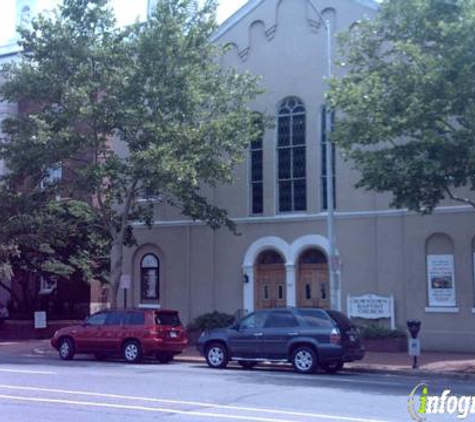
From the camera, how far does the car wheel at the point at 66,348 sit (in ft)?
80.2

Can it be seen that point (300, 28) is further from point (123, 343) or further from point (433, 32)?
point (123, 343)

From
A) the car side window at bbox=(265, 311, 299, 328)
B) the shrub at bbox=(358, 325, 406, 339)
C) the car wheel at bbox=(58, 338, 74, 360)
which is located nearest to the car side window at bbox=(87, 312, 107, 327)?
the car wheel at bbox=(58, 338, 74, 360)

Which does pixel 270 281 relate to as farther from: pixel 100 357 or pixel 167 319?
pixel 100 357

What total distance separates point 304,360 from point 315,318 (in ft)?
3.49

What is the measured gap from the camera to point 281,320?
20.7 meters

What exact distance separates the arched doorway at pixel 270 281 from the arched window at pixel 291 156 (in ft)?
6.08

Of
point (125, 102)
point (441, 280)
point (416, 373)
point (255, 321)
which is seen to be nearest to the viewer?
point (416, 373)

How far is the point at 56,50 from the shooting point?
25844 millimetres

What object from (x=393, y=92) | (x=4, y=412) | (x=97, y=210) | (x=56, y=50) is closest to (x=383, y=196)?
(x=393, y=92)

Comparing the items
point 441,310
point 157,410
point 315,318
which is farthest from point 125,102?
point 157,410

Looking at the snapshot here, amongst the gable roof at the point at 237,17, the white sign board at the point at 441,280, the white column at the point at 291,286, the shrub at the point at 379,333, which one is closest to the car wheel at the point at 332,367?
the shrub at the point at 379,333

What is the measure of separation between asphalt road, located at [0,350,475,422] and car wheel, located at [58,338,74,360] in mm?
2858

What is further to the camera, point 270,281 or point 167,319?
point 270,281

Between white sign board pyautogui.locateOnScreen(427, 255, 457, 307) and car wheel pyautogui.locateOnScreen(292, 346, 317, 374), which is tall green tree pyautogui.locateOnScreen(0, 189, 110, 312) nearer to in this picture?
car wheel pyautogui.locateOnScreen(292, 346, 317, 374)
